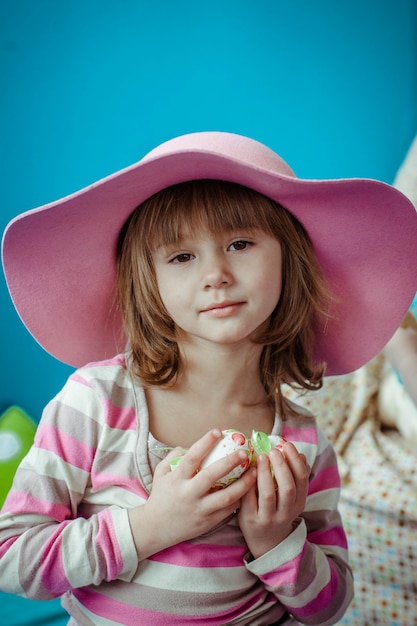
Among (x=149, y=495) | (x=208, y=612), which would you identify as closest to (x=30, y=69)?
(x=149, y=495)

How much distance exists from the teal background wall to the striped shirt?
2.97 feet

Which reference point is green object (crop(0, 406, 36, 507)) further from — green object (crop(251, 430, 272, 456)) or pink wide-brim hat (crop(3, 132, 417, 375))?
green object (crop(251, 430, 272, 456))

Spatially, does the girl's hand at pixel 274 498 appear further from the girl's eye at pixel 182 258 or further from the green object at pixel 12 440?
the green object at pixel 12 440

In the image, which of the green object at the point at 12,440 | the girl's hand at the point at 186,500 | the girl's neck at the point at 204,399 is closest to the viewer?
the girl's hand at the point at 186,500

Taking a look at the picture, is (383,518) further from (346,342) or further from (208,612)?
(208,612)

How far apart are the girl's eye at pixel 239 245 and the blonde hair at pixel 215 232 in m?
0.02

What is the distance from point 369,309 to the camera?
0.96 m

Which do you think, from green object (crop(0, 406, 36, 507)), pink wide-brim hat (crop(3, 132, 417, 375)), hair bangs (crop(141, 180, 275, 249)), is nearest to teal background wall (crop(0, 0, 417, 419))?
green object (crop(0, 406, 36, 507))

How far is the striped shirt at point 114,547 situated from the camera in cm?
79

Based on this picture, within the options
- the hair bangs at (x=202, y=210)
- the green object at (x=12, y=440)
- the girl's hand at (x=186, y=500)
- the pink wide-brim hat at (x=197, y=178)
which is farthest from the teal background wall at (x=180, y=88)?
the girl's hand at (x=186, y=500)

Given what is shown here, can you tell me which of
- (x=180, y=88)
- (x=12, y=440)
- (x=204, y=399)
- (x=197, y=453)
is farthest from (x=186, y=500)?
(x=180, y=88)

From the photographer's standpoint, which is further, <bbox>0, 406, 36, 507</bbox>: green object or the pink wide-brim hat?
<bbox>0, 406, 36, 507</bbox>: green object

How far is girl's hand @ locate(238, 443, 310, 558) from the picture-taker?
2.50 ft

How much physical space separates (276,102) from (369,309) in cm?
106
